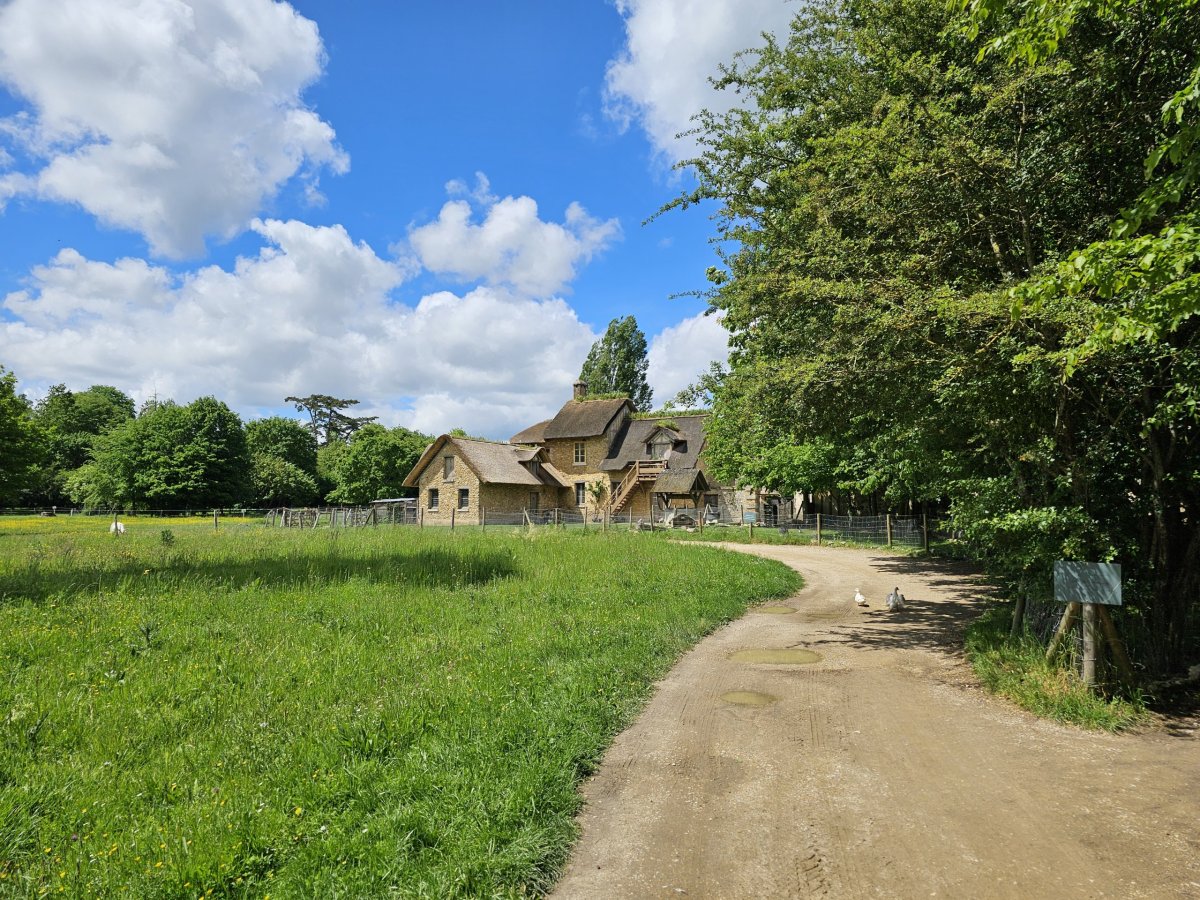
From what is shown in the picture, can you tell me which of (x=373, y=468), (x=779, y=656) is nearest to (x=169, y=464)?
(x=373, y=468)

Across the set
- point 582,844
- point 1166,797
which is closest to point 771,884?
point 582,844

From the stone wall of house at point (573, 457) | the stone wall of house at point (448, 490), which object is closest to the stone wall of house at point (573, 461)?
the stone wall of house at point (573, 457)

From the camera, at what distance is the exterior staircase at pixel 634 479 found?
46000mm

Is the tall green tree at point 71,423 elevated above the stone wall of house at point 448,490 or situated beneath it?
elevated above

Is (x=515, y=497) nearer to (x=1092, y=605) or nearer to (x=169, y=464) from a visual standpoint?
(x=169, y=464)

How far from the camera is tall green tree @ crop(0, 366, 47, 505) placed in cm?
3975

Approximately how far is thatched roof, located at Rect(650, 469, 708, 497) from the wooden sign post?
3613 cm

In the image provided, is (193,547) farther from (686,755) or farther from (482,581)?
(686,755)

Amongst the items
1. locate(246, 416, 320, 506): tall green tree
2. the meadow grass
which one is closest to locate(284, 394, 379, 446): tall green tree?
locate(246, 416, 320, 506): tall green tree

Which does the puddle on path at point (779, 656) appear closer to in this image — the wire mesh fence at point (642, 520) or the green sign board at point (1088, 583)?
the green sign board at point (1088, 583)

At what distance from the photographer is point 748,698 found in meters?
6.89

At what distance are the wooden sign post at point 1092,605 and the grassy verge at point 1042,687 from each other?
209 millimetres

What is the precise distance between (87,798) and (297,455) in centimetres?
7585

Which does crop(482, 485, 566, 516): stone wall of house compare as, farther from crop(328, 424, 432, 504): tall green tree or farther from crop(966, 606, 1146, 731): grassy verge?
crop(966, 606, 1146, 731): grassy verge
